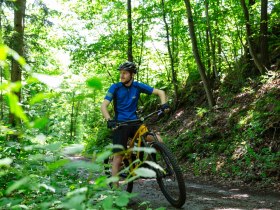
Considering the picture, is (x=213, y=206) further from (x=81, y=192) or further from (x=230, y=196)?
(x=81, y=192)

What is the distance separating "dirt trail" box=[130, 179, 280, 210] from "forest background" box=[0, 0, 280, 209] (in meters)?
0.92

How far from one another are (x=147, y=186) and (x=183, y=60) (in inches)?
585

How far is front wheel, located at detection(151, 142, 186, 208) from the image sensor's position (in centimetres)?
471

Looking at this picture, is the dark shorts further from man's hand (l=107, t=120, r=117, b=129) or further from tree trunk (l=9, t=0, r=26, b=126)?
tree trunk (l=9, t=0, r=26, b=126)

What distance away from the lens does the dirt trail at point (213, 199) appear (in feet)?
16.6

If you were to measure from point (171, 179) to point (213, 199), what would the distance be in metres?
1.22

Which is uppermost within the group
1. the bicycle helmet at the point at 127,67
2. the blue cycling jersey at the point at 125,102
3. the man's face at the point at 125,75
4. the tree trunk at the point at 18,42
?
the tree trunk at the point at 18,42

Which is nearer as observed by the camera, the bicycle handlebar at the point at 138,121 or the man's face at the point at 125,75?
the bicycle handlebar at the point at 138,121

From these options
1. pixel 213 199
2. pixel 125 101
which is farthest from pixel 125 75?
pixel 213 199

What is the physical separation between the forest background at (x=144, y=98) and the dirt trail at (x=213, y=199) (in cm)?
92

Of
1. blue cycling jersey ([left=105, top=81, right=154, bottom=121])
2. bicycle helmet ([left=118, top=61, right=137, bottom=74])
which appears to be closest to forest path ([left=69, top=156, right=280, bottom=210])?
blue cycling jersey ([left=105, top=81, right=154, bottom=121])

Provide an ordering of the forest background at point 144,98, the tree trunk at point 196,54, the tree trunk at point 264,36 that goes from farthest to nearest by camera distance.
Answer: the tree trunk at point 196,54 < the tree trunk at point 264,36 < the forest background at point 144,98

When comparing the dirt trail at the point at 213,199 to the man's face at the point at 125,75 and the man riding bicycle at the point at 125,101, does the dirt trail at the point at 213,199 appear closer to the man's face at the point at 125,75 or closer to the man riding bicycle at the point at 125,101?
the man riding bicycle at the point at 125,101

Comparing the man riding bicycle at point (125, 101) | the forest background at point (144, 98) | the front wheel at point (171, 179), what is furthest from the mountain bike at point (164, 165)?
the forest background at point (144, 98)
